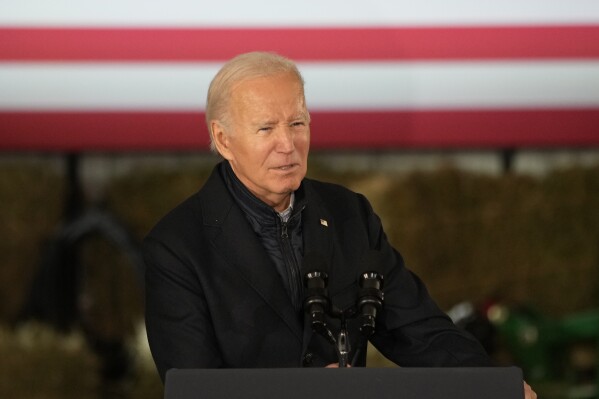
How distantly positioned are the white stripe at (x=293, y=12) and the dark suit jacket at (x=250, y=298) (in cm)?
221

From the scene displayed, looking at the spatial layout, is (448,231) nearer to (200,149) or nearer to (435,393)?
(200,149)

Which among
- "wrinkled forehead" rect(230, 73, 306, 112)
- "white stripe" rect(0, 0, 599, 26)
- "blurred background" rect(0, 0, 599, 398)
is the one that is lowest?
"blurred background" rect(0, 0, 599, 398)

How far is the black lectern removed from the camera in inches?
71.0

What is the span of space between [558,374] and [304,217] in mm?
2364

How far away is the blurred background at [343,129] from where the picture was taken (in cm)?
446

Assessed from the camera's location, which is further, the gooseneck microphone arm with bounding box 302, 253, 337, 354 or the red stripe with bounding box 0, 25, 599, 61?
the red stripe with bounding box 0, 25, 599, 61

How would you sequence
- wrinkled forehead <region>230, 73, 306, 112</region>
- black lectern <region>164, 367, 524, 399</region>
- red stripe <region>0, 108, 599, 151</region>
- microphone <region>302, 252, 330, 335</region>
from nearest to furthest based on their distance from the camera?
black lectern <region>164, 367, 524, 399</region>
microphone <region>302, 252, 330, 335</region>
wrinkled forehead <region>230, 73, 306, 112</region>
red stripe <region>0, 108, 599, 151</region>

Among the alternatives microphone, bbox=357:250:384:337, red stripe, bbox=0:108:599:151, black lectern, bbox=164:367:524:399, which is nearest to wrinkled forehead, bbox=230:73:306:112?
microphone, bbox=357:250:384:337

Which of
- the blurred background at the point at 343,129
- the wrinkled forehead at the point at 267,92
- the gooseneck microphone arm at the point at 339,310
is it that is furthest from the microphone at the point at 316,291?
the blurred background at the point at 343,129

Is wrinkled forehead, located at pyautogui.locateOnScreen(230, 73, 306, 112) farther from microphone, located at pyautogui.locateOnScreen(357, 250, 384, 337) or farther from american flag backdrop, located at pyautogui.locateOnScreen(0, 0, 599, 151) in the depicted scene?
american flag backdrop, located at pyautogui.locateOnScreen(0, 0, 599, 151)

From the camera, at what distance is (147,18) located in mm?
4461

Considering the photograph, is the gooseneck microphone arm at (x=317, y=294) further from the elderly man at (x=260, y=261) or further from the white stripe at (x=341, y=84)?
the white stripe at (x=341, y=84)

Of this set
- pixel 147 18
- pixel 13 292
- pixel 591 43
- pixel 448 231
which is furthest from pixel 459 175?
pixel 13 292

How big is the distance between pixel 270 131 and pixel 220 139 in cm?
11
